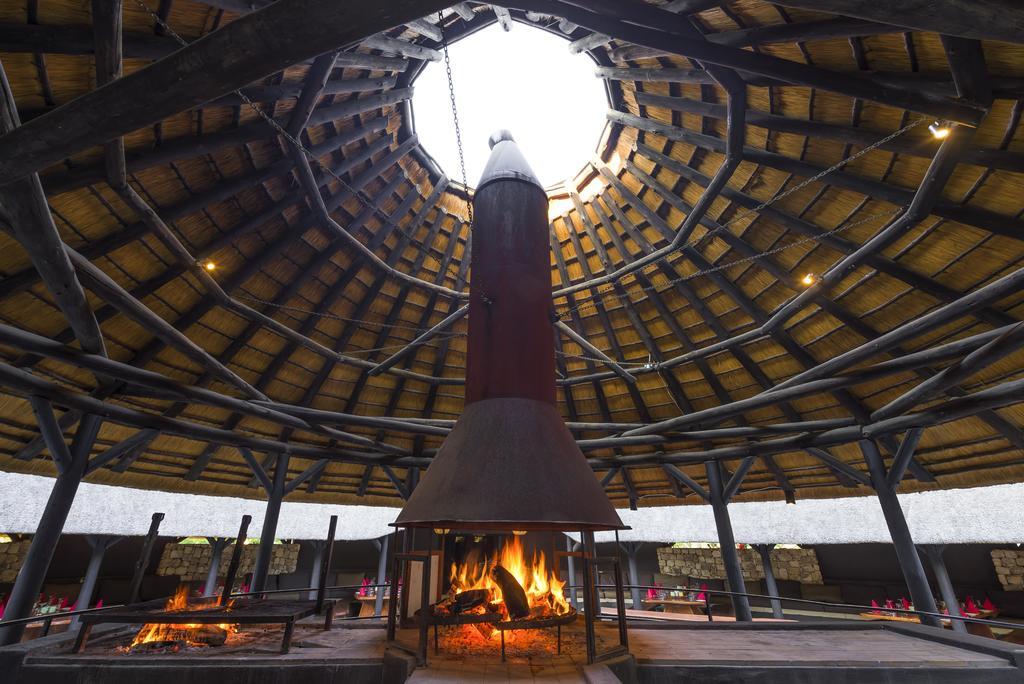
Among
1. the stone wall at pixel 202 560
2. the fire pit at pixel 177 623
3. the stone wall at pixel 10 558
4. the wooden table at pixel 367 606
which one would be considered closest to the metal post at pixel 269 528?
the fire pit at pixel 177 623

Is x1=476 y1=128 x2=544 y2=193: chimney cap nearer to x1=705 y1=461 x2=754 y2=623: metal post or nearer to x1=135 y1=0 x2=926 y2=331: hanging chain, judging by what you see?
x1=135 y1=0 x2=926 y2=331: hanging chain

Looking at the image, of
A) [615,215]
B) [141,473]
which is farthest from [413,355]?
[141,473]

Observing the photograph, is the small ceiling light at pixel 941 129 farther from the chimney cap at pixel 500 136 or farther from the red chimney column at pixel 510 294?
the chimney cap at pixel 500 136

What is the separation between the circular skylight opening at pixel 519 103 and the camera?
40.0 ft

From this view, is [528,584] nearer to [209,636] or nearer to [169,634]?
[209,636]

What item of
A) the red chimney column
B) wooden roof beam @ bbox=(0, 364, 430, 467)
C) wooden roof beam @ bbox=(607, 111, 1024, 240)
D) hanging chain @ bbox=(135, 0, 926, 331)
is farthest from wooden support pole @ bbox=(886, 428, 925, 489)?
wooden roof beam @ bbox=(0, 364, 430, 467)

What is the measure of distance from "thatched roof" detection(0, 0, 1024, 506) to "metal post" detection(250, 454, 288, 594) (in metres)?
1.02

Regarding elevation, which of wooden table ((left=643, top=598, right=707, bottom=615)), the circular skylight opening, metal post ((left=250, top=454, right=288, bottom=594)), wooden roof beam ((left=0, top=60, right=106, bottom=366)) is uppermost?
the circular skylight opening

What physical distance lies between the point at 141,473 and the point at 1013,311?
839 inches

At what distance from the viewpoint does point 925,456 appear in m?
12.4

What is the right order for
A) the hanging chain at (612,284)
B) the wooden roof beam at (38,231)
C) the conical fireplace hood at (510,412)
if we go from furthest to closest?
the hanging chain at (612,284) → the conical fireplace hood at (510,412) → the wooden roof beam at (38,231)

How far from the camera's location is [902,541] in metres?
9.46

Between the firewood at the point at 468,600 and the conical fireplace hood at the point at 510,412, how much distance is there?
1028mm

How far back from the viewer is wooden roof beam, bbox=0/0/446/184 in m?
2.40
